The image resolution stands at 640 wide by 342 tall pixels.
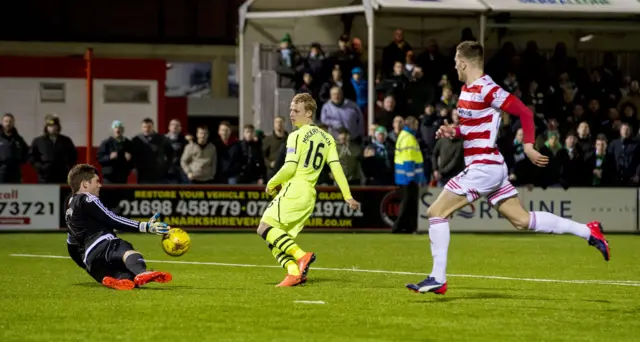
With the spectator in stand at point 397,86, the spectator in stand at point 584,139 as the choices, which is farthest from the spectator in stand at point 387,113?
the spectator in stand at point 584,139

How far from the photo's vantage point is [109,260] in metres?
12.3

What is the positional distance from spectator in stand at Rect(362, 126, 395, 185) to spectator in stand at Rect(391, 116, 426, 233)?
1.71 ft

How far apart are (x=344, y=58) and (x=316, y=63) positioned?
32.6 inches

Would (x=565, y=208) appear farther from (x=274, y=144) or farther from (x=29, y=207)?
(x=29, y=207)

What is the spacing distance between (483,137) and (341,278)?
9.89 ft

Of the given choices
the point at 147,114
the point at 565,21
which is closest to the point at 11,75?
the point at 147,114

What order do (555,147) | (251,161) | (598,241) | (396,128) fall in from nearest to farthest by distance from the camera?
(598,241) < (396,128) < (251,161) < (555,147)

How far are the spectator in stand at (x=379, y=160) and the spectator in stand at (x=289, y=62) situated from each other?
12.8 feet

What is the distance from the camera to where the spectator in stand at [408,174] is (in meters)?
22.8

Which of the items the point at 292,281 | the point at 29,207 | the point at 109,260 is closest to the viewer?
the point at 109,260

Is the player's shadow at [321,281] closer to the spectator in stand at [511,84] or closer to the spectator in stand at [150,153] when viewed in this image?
the spectator in stand at [150,153]

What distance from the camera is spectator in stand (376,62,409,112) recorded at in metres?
26.0

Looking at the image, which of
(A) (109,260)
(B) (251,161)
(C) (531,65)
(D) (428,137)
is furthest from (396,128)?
(A) (109,260)

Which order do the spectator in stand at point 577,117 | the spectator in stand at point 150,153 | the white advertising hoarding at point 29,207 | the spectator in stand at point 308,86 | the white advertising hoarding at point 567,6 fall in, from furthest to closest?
1. the spectator in stand at point 577,117
2. the white advertising hoarding at point 567,6
3. the spectator in stand at point 308,86
4. the spectator in stand at point 150,153
5. the white advertising hoarding at point 29,207
